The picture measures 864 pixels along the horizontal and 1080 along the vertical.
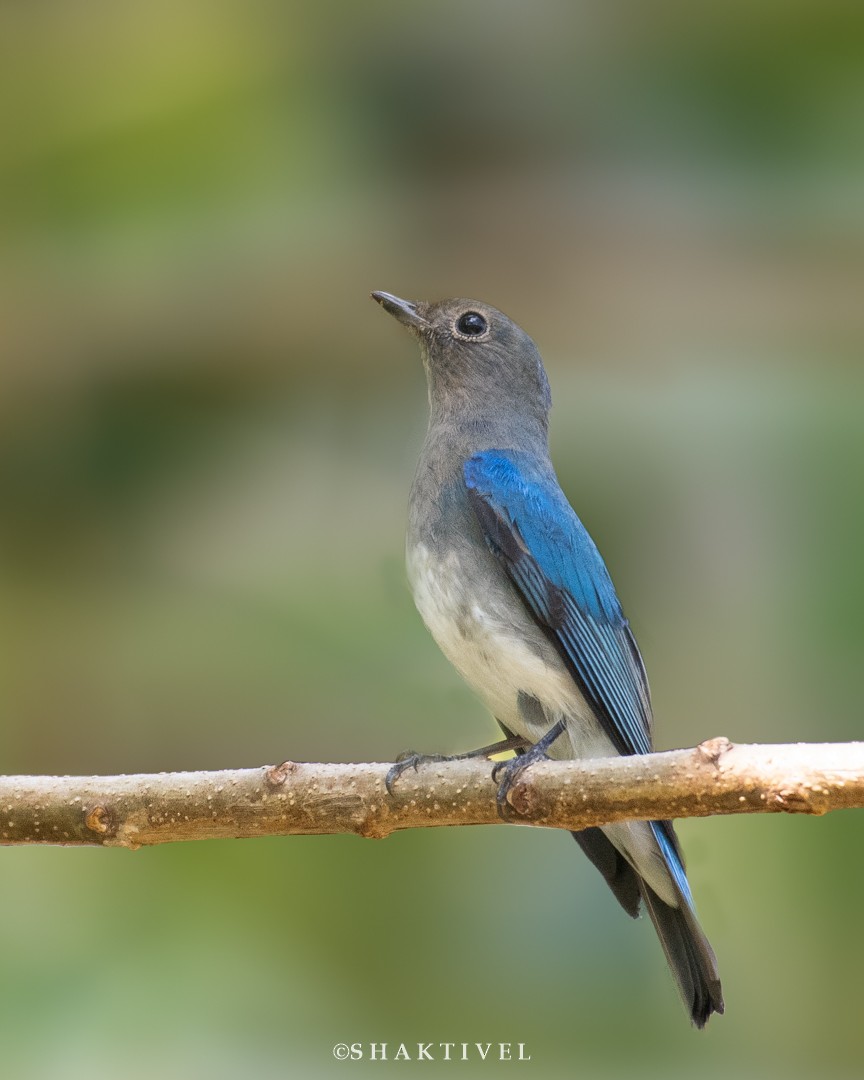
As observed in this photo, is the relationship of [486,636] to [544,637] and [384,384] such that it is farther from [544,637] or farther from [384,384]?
[384,384]

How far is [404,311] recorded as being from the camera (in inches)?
134

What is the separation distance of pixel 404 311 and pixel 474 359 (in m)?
0.24

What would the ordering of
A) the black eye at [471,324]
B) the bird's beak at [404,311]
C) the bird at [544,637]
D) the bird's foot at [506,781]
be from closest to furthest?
1. the bird's foot at [506,781]
2. the bird at [544,637]
3. the bird's beak at [404,311]
4. the black eye at [471,324]

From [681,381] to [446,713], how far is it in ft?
6.16

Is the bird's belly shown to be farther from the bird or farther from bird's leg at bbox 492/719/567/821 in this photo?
bird's leg at bbox 492/719/567/821

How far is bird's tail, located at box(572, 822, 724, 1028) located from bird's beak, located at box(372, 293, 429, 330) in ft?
4.93

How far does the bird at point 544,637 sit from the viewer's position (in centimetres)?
268

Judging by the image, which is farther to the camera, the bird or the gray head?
the gray head

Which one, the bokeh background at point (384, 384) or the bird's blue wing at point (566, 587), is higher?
the bokeh background at point (384, 384)

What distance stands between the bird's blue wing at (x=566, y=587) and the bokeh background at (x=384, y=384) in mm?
1360

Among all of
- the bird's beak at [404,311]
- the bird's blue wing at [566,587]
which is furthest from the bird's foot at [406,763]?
the bird's beak at [404,311]

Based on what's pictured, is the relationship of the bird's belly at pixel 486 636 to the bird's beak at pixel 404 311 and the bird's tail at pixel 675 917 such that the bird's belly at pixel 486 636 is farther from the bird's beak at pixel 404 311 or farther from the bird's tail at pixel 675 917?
the bird's beak at pixel 404 311

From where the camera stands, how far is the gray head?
3.36 metres

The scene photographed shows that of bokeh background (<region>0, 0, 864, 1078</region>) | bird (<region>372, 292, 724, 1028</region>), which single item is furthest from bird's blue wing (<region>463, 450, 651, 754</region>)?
bokeh background (<region>0, 0, 864, 1078</region>)
